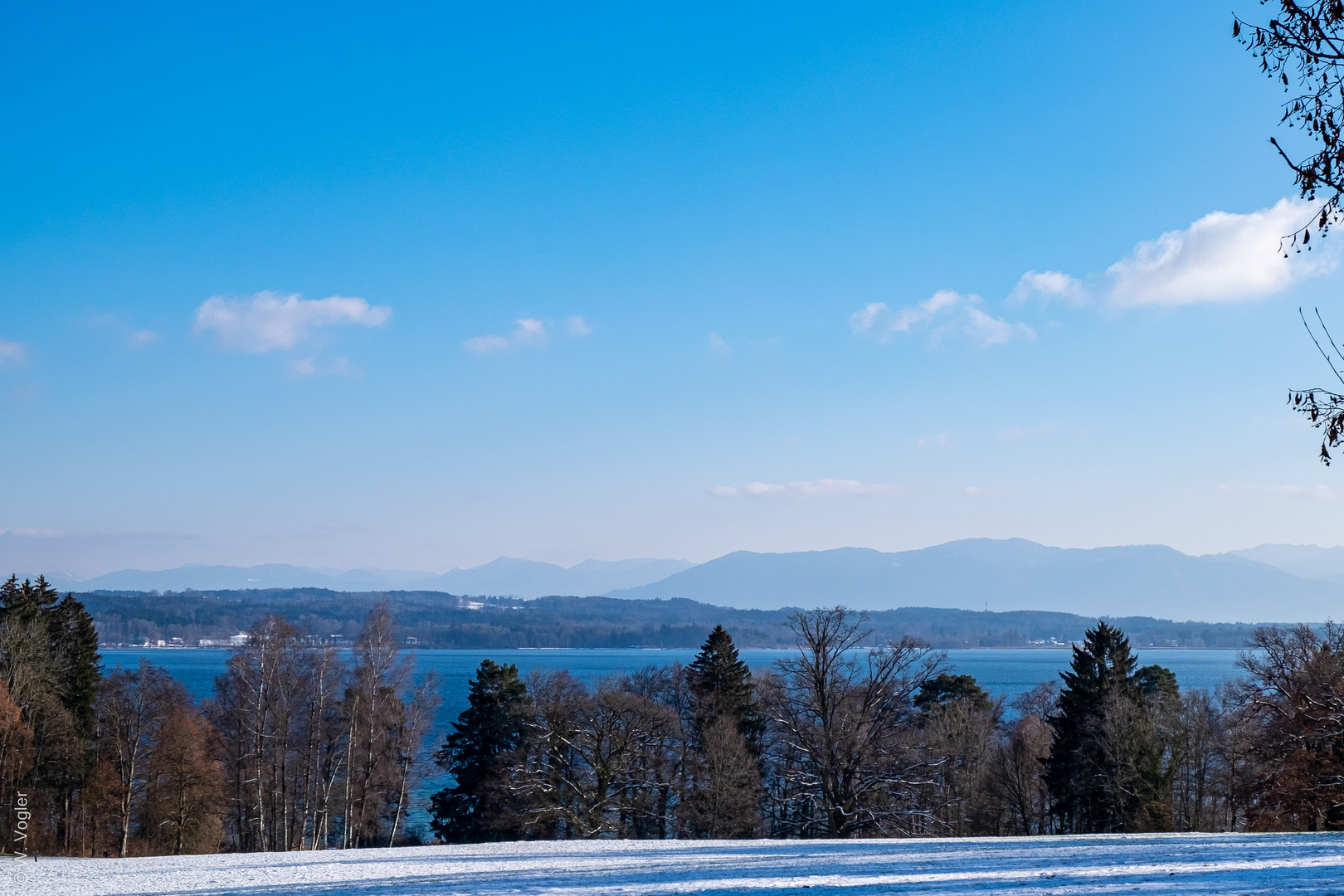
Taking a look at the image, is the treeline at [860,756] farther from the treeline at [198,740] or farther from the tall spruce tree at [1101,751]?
the treeline at [198,740]

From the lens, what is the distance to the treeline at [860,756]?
28.1 metres

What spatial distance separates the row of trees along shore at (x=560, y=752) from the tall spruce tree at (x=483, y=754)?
0.11 meters

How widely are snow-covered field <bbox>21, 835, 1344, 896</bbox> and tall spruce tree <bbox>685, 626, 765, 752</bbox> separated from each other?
61.5 feet

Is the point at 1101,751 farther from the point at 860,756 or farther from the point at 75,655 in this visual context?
the point at 75,655

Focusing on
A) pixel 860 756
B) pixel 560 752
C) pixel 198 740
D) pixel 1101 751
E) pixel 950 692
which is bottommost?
pixel 950 692

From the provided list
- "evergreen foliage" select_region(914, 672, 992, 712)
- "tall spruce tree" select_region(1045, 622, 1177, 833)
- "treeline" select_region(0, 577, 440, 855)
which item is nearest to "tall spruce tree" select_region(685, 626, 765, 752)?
"treeline" select_region(0, 577, 440, 855)

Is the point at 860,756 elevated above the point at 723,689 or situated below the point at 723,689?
above

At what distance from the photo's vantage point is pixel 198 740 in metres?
36.1

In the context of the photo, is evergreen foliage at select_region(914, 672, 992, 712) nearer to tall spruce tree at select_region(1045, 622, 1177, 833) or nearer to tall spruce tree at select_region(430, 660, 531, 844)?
tall spruce tree at select_region(1045, 622, 1177, 833)

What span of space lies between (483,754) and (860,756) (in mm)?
20599

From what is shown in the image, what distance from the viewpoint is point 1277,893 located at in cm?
1061

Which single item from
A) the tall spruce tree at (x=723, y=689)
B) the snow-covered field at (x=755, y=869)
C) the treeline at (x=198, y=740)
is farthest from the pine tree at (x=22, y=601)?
the tall spruce tree at (x=723, y=689)

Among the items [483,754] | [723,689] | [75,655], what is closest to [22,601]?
[75,655]

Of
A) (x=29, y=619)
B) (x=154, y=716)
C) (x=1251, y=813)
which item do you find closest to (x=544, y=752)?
(x=154, y=716)
